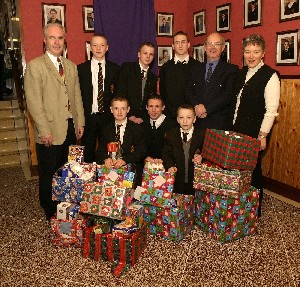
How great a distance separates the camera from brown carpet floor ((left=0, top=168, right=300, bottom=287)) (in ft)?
7.30

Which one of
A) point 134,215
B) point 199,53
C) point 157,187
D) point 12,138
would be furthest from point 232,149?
point 12,138

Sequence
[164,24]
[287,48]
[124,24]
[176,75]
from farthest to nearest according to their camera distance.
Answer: [164,24] → [124,24] → [287,48] → [176,75]

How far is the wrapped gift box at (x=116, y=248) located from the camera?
237cm

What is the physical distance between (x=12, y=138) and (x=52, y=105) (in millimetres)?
3016

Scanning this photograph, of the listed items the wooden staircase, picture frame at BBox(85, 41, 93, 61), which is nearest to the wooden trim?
picture frame at BBox(85, 41, 93, 61)

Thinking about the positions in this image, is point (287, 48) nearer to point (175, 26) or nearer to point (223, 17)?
point (223, 17)

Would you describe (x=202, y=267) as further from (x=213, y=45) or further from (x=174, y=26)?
(x=174, y=26)

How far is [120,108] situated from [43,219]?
1234mm

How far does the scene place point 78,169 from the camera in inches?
108

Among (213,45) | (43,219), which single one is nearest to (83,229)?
(43,219)

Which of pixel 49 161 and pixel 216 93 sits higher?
pixel 216 93

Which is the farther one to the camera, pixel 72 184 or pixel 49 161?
pixel 49 161

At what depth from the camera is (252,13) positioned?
396cm

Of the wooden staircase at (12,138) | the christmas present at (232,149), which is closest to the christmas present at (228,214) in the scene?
the christmas present at (232,149)
